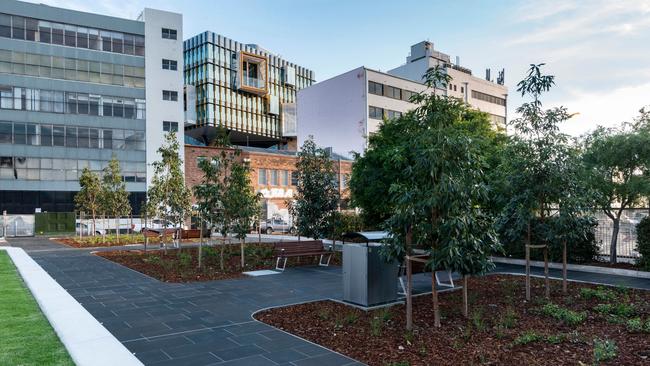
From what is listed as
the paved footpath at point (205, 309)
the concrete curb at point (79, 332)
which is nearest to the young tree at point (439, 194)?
the paved footpath at point (205, 309)

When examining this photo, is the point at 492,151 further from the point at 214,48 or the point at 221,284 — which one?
the point at 214,48

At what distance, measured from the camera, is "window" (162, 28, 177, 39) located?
5028cm

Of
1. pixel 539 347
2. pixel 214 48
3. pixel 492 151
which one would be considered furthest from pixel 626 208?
pixel 214 48

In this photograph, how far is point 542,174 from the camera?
367 inches

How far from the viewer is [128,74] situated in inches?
1896

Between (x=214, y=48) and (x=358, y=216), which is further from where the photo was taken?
(x=214, y=48)

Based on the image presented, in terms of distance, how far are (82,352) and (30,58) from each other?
47477mm

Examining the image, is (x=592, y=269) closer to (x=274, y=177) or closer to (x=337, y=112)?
(x=274, y=177)

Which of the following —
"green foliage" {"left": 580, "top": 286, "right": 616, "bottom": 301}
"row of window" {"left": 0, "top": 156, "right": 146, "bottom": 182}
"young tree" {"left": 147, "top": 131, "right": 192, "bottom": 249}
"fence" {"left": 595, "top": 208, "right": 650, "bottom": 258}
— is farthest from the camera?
"row of window" {"left": 0, "top": 156, "right": 146, "bottom": 182}

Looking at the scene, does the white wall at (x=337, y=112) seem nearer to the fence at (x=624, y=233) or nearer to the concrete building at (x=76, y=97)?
the concrete building at (x=76, y=97)

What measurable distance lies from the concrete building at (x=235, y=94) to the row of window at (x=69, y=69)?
27.5m

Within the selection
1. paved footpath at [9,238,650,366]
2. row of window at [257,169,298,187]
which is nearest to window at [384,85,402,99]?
row of window at [257,169,298,187]

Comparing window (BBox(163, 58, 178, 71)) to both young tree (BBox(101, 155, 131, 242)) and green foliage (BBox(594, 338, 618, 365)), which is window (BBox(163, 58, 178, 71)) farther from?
green foliage (BBox(594, 338, 618, 365))

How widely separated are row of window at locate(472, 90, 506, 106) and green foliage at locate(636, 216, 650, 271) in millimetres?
65069
